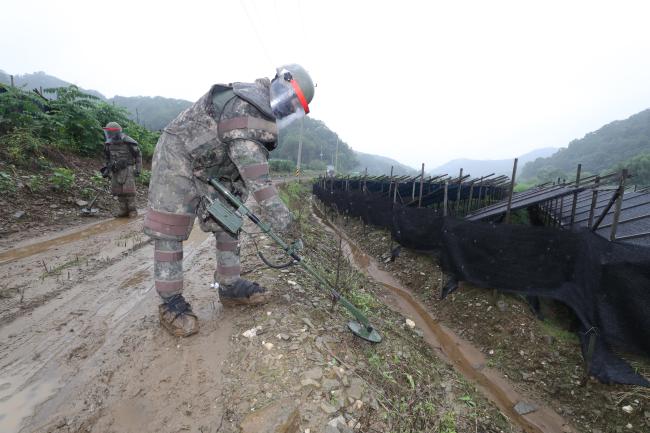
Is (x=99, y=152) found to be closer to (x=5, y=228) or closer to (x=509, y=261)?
(x=5, y=228)

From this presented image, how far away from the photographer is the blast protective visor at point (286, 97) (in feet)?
7.52

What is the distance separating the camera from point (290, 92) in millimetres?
2293

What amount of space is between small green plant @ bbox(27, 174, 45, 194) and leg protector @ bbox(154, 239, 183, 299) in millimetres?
5867

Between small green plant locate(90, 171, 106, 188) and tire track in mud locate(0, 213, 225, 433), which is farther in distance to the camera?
small green plant locate(90, 171, 106, 188)

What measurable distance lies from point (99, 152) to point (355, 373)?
11086mm

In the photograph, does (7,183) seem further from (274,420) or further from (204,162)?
(274,420)

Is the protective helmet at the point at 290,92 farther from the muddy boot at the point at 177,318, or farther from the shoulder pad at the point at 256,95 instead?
the muddy boot at the point at 177,318

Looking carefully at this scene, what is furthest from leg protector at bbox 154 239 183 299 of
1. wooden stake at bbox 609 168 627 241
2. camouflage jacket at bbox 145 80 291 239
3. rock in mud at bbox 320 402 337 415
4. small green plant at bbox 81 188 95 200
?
small green plant at bbox 81 188 95 200

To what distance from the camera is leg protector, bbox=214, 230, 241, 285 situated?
2.76 meters


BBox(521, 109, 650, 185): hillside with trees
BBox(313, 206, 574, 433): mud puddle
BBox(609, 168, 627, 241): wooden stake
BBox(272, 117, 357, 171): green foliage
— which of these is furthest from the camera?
BBox(272, 117, 357, 171): green foliage

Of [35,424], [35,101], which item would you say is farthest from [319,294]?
[35,101]

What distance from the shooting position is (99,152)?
9711 mm

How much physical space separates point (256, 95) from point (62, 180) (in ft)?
22.5

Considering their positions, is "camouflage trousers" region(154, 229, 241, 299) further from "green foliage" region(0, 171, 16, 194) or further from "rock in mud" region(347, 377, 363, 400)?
"green foliage" region(0, 171, 16, 194)
